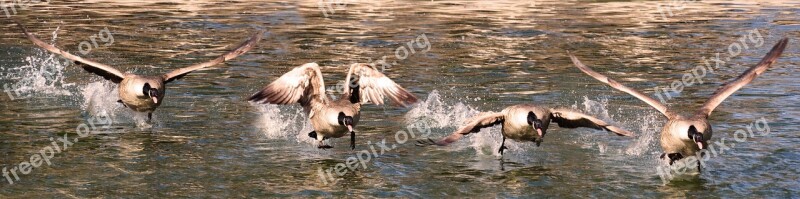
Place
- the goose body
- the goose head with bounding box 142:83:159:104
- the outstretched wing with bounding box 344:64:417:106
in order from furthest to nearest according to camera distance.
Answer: the goose body → the goose head with bounding box 142:83:159:104 → the outstretched wing with bounding box 344:64:417:106

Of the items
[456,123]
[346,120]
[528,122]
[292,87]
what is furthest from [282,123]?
[528,122]

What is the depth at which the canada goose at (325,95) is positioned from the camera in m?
14.7

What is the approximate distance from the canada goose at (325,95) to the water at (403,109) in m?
0.62

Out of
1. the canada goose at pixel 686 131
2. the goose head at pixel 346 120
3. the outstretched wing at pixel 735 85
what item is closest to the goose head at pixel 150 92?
the goose head at pixel 346 120

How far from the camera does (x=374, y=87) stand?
15062mm

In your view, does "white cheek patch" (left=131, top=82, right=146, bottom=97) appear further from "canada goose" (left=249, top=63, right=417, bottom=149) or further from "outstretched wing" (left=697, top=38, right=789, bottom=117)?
"outstretched wing" (left=697, top=38, right=789, bottom=117)

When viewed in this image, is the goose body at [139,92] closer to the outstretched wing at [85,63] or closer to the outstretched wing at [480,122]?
the outstretched wing at [85,63]

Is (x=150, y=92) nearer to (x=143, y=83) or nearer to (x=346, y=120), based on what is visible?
(x=143, y=83)

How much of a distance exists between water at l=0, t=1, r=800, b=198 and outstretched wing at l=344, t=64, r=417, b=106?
0.86 m

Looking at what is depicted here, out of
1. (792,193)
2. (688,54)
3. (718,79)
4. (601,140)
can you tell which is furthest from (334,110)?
(688,54)

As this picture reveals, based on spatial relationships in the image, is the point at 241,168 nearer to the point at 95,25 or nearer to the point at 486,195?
the point at 486,195

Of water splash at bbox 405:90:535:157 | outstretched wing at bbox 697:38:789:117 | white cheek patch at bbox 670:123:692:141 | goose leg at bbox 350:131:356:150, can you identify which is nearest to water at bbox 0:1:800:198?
water splash at bbox 405:90:535:157

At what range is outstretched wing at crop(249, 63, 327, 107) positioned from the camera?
14.8 m

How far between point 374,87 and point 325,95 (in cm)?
66
